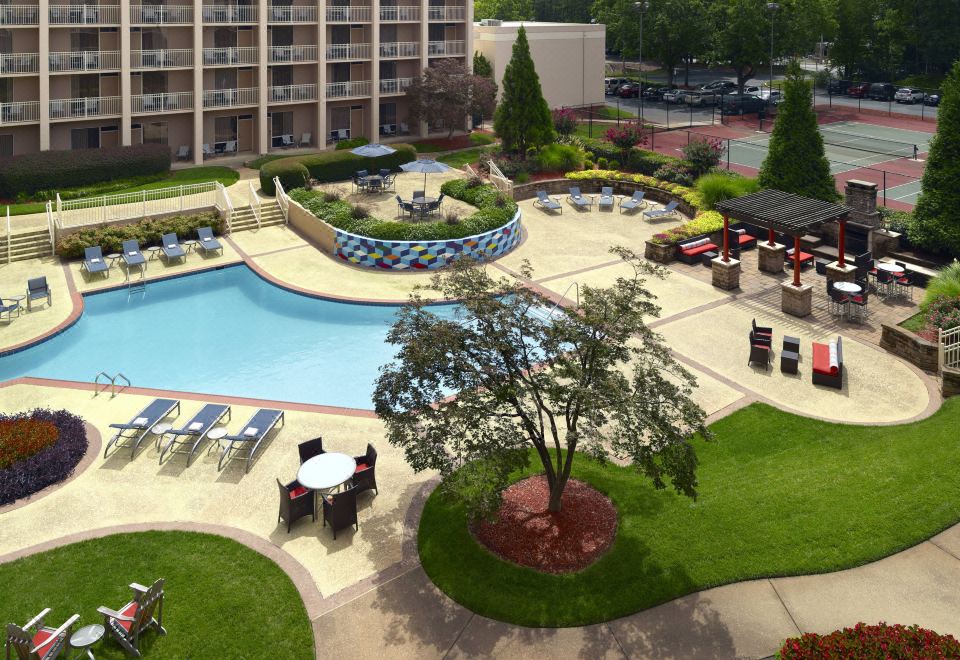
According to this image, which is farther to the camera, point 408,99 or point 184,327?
point 408,99

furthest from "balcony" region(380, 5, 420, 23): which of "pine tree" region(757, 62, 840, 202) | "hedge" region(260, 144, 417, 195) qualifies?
"pine tree" region(757, 62, 840, 202)

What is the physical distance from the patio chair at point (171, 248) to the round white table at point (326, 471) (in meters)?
17.0

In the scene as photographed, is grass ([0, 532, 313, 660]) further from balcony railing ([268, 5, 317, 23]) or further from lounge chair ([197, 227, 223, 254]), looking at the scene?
balcony railing ([268, 5, 317, 23])

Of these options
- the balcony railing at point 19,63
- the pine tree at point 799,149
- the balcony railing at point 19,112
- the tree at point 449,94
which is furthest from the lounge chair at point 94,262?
the pine tree at point 799,149

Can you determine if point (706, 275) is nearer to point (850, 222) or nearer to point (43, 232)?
point (850, 222)

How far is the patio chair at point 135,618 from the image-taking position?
1078 cm

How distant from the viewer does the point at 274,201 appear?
34000 millimetres

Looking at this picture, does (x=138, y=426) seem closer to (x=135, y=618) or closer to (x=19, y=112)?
(x=135, y=618)

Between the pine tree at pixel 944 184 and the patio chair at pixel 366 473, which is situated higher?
the pine tree at pixel 944 184

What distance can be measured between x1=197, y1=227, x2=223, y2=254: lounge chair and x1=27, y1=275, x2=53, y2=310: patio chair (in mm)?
6041

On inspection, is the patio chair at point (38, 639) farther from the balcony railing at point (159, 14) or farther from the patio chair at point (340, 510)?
the balcony railing at point (159, 14)

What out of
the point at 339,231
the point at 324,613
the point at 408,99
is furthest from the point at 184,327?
the point at 408,99

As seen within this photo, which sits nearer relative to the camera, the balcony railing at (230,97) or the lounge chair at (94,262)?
the lounge chair at (94,262)

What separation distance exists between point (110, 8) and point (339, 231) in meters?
19.5
